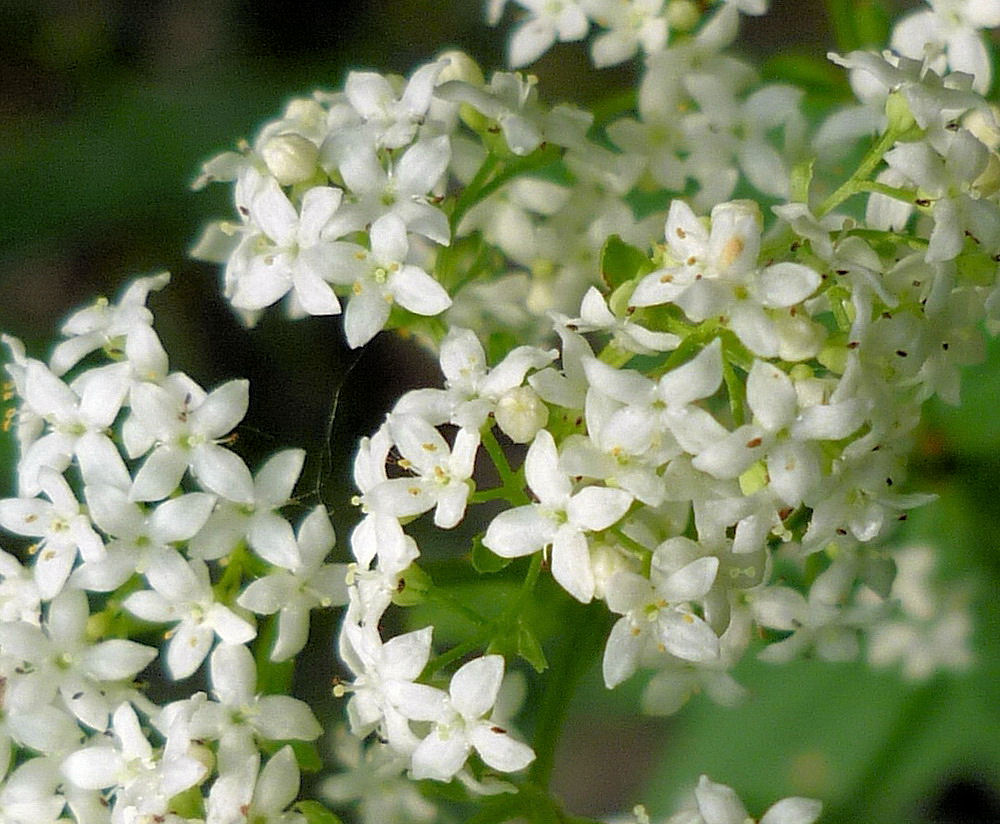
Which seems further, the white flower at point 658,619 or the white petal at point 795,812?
the white petal at point 795,812

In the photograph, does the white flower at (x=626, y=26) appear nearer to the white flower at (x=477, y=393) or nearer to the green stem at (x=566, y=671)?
the white flower at (x=477, y=393)

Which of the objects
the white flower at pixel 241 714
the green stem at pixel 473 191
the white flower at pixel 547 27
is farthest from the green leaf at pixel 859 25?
the white flower at pixel 241 714

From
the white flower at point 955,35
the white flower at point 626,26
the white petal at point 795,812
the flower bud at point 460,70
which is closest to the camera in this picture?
the white petal at point 795,812

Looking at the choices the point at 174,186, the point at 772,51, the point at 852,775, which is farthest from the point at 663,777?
the point at 772,51

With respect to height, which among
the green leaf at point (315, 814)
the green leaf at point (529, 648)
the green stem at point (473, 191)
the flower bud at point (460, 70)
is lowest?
the green leaf at point (315, 814)

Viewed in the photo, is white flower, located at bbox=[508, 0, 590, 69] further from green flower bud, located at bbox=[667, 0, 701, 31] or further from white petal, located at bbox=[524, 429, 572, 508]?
white petal, located at bbox=[524, 429, 572, 508]

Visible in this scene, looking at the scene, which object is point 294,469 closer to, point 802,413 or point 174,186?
point 802,413

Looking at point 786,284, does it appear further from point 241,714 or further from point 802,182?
point 241,714

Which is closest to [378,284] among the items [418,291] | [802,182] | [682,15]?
[418,291]
